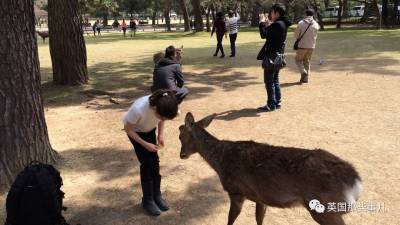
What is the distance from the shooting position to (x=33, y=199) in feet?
13.5

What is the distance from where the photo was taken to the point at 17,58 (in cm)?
573

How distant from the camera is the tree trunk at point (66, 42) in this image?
39.5ft

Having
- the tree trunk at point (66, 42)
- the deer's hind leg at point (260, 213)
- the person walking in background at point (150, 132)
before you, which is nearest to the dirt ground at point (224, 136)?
the person walking in background at point (150, 132)

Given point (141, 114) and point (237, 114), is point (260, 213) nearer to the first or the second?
point (141, 114)

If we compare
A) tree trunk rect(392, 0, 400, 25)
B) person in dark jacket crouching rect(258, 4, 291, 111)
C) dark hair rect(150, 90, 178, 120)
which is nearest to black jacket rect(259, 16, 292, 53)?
person in dark jacket crouching rect(258, 4, 291, 111)

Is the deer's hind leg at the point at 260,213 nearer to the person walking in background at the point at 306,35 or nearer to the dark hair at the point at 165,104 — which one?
the dark hair at the point at 165,104

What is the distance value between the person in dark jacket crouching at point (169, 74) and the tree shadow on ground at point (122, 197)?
53.9 inches

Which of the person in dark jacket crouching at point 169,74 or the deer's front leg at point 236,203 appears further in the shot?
the person in dark jacket crouching at point 169,74

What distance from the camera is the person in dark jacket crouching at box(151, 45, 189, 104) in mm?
7590

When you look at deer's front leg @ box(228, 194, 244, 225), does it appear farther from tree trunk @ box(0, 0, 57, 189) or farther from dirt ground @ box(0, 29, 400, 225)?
tree trunk @ box(0, 0, 57, 189)

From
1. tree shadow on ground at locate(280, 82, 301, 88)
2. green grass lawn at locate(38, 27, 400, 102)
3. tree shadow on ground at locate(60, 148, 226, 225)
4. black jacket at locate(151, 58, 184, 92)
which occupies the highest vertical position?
black jacket at locate(151, 58, 184, 92)

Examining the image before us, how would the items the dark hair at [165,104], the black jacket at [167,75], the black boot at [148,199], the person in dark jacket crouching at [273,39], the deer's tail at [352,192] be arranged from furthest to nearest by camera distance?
the person in dark jacket crouching at [273,39], the black jacket at [167,75], the black boot at [148,199], the dark hair at [165,104], the deer's tail at [352,192]

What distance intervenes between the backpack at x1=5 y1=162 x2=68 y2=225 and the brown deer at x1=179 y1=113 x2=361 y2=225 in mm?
1457

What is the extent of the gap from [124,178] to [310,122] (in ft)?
12.9
